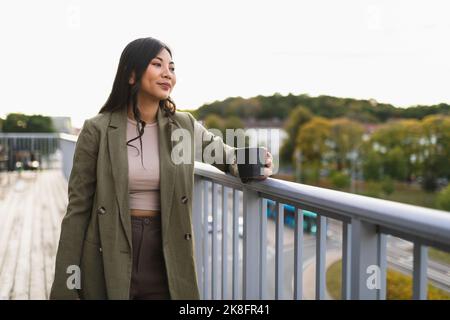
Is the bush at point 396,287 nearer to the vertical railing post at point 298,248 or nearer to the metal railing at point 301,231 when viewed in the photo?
the metal railing at point 301,231

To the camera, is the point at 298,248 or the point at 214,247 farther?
the point at 214,247

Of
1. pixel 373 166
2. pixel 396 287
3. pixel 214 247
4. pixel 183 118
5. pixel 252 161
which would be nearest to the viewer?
pixel 252 161

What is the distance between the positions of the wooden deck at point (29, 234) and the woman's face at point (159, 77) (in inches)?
77.5

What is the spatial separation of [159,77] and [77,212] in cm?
52

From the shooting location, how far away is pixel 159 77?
5.52 ft

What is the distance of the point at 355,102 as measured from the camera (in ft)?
242

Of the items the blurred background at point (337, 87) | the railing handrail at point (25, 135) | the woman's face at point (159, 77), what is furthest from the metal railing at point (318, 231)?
the blurred background at point (337, 87)

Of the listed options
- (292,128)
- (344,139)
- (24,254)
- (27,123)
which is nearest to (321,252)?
(24,254)

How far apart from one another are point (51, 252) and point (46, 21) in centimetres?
623

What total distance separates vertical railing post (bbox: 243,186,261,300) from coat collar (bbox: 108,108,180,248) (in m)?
0.26

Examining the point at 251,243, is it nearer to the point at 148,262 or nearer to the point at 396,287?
the point at 148,262

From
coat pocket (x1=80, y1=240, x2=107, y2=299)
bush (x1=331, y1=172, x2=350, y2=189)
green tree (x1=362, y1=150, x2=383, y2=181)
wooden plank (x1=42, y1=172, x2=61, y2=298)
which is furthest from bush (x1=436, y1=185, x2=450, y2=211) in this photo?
coat pocket (x1=80, y1=240, x2=107, y2=299)

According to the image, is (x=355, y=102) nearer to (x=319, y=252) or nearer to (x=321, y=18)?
(x=321, y=18)

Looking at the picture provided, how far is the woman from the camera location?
1.60m
